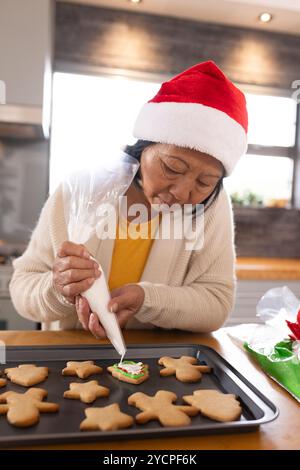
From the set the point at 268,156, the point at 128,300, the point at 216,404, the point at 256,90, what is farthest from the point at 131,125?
the point at 216,404

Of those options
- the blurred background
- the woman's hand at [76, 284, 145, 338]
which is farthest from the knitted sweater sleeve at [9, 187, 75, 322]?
the blurred background

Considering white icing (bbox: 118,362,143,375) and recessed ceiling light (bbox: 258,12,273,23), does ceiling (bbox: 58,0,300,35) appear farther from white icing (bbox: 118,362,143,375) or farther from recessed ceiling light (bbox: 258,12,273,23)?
white icing (bbox: 118,362,143,375)

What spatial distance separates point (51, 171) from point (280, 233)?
1.62 meters

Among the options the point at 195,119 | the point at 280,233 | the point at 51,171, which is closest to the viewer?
the point at 195,119

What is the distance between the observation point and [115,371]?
79 centimetres

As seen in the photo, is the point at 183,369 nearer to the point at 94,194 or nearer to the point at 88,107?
the point at 94,194

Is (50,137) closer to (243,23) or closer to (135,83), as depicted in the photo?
(135,83)

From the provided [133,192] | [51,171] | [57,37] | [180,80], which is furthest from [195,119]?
[57,37]

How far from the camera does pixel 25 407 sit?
63cm

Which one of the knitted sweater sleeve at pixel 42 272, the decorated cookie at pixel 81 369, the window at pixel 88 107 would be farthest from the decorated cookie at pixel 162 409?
Answer: the window at pixel 88 107

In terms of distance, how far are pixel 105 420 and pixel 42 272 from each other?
0.56 meters

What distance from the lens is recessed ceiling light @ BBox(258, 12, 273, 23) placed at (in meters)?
2.75

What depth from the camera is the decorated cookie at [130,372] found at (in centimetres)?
76

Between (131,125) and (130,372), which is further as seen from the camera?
(131,125)
